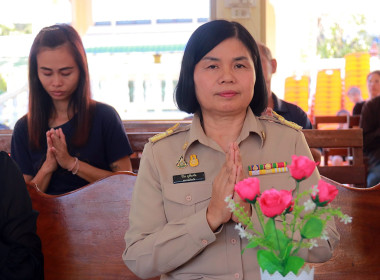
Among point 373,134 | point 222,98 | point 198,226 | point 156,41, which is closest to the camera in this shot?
point 198,226

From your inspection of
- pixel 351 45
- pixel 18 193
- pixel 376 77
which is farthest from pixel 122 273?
pixel 351 45

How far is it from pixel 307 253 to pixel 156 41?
12.8m

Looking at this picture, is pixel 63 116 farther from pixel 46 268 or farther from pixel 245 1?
pixel 245 1

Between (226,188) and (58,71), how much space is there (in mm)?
1237

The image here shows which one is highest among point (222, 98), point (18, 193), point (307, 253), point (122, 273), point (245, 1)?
point (245, 1)

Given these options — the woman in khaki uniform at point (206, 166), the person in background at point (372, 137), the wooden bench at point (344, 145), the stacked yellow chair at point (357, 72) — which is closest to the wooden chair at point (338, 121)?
the person in background at point (372, 137)

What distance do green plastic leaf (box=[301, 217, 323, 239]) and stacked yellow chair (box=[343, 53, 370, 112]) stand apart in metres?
10.6

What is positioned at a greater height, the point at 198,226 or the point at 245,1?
the point at 245,1

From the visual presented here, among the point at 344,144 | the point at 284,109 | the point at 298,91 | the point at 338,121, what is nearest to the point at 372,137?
the point at 284,109

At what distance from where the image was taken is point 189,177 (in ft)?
5.10

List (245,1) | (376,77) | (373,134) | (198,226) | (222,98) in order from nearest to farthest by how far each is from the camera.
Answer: (198,226) < (222,98) < (373,134) < (245,1) < (376,77)

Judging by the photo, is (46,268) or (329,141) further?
(329,141)

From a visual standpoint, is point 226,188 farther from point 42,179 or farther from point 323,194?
point 42,179

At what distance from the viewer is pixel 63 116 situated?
2439mm
